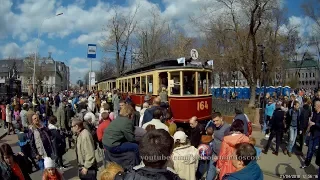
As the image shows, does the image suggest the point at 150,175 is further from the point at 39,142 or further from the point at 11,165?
the point at 39,142

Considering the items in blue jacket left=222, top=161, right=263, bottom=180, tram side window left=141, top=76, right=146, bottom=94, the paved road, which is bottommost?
the paved road

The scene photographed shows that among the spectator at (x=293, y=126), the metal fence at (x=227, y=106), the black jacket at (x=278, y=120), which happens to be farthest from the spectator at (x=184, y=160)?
the metal fence at (x=227, y=106)

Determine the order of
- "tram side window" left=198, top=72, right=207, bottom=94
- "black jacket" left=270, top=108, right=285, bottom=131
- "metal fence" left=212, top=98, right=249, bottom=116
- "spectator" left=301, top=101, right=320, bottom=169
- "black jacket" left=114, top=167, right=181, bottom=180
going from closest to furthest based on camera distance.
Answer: "black jacket" left=114, top=167, right=181, bottom=180
"spectator" left=301, top=101, right=320, bottom=169
"black jacket" left=270, top=108, right=285, bottom=131
"tram side window" left=198, top=72, right=207, bottom=94
"metal fence" left=212, top=98, right=249, bottom=116

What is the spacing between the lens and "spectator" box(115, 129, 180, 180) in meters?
2.42

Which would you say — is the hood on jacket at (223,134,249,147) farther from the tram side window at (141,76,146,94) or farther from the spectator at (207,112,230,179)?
the tram side window at (141,76,146,94)

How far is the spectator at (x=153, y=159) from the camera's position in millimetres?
2418

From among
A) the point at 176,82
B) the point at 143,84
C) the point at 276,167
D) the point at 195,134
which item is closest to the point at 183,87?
the point at 176,82

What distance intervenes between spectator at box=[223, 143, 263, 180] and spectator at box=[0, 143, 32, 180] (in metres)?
3.05

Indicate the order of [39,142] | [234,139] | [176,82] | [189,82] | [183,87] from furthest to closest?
[189,82]
[176,82]
[183,87]
[39,142]
[234,139]

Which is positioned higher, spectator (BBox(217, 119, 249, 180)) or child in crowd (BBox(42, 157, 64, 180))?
spectator (BBox(217, 119, 249, 180))

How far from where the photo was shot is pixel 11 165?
15.1 feet

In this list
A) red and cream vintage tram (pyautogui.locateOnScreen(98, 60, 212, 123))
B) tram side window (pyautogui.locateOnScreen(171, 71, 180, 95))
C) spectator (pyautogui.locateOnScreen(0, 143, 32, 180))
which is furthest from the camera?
tram side window (pyautogui.locateOnScreen(171, 71, 180, 95))

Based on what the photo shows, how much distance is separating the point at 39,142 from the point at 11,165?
2487mm

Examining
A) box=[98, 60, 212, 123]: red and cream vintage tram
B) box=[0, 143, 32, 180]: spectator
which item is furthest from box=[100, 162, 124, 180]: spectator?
box=[98, 60, 212, 123]: red and cream vintage tram
